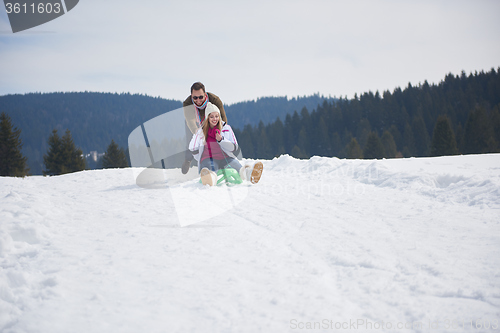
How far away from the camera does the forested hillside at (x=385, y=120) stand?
6044 centimetres

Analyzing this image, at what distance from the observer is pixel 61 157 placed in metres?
33.9

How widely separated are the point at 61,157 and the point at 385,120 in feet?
206

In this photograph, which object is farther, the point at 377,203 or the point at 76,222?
the point at 377,203

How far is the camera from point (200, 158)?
599cm

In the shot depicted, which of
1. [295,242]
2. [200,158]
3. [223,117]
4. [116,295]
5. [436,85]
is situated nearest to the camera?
[116,295]

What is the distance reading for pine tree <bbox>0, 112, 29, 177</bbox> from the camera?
28172 mm

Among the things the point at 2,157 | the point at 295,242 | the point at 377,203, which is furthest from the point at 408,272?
the point at 2,157

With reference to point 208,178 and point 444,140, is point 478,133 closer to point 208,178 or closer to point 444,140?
point 444,140

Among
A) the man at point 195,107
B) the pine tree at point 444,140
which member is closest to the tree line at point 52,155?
the man at point 195,107

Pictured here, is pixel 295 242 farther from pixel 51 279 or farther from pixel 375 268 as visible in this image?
pixel 51 279

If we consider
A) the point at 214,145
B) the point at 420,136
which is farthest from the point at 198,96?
the point at 420,136

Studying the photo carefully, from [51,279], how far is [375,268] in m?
2.16

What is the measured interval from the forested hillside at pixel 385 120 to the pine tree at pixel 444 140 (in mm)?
11436

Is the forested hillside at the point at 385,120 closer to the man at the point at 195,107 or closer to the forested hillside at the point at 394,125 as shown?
the forested hillside at the point at 394,125
